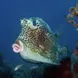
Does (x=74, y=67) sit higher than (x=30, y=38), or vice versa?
(x=30, y=38)

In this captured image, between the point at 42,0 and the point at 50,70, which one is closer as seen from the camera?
the point at 50,70

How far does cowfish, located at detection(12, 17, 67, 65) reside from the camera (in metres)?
4.01

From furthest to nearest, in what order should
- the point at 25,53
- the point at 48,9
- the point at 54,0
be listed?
1. the point at 48,9
2. the point at 54,0
3. the point at 25,53

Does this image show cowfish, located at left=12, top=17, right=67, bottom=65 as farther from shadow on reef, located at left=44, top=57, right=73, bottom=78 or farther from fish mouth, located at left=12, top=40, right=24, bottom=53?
shadow on reef, located at left=44, top=57, right=73, bottom=78

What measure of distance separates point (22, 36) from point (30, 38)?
148mm

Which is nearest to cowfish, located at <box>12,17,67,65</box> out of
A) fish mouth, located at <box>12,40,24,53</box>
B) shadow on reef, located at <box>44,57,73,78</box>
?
fish mouth, located at <box>12,40,24,53</box>

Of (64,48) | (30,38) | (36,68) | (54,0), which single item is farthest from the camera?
(54,0)

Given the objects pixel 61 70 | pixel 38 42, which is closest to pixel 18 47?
pixel 38 42

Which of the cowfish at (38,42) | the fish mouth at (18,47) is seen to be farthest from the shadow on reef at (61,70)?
the fish mouth at (18,47)

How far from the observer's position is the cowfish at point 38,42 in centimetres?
401

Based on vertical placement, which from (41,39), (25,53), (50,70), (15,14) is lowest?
(50,70)

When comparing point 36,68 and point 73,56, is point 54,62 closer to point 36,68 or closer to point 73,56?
point 73,56

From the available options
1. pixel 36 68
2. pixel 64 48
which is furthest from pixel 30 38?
pixel 36 68

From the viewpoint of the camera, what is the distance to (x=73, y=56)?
4.09m
